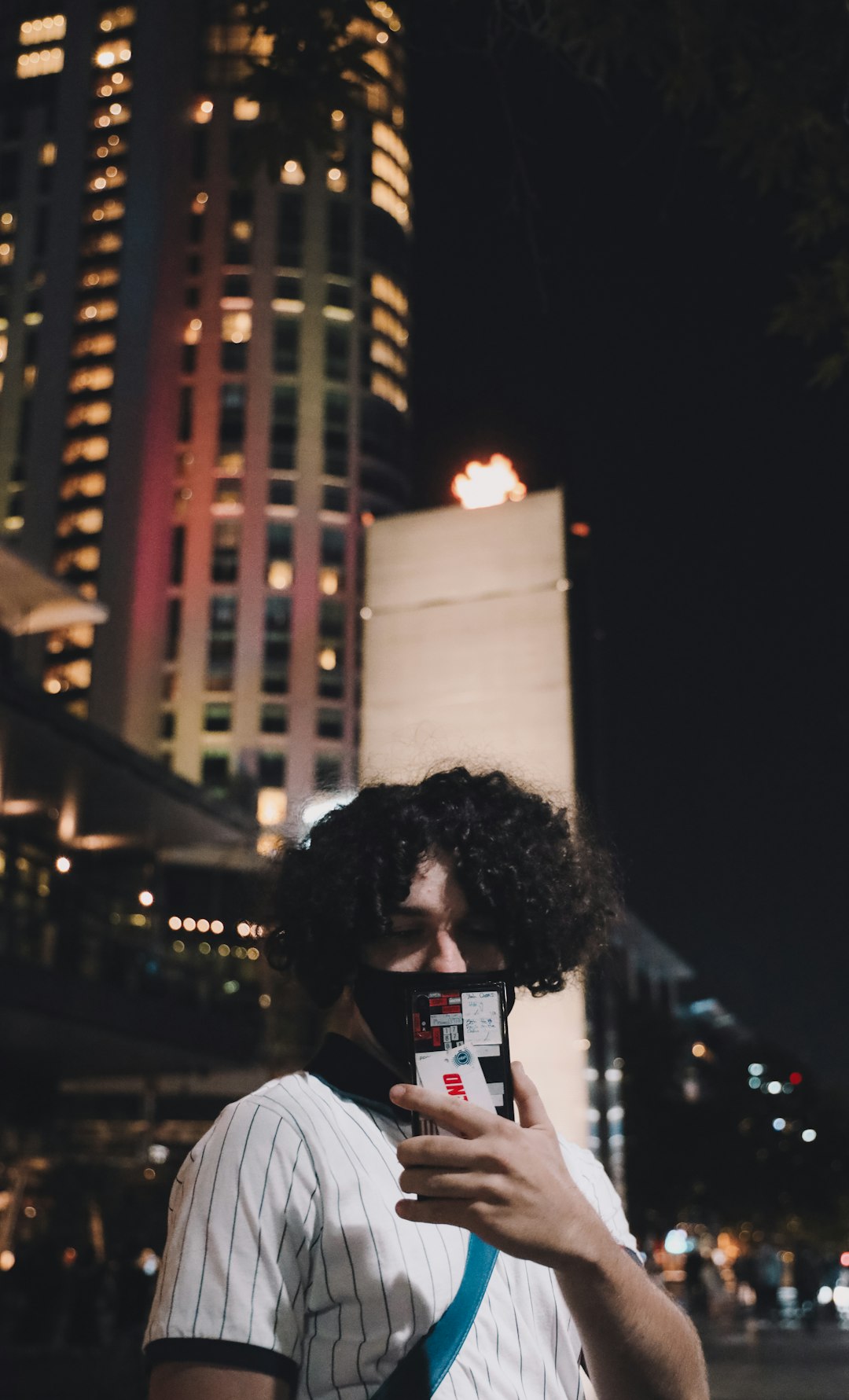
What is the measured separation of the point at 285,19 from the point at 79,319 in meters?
76.7

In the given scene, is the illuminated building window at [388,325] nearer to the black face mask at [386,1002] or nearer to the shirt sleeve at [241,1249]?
the black face mask at [386,1002]

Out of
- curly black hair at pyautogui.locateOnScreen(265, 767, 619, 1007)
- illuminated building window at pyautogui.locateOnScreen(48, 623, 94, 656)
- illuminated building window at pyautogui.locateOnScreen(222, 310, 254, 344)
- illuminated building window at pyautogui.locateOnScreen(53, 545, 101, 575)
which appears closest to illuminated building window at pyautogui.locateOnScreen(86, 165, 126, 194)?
illuminated building window at pyautogui.locateOnScreen(222, 310, 254, 344)

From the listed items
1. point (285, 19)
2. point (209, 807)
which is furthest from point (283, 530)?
point (285, 19)

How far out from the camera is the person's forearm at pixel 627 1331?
1.32m

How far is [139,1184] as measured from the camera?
22906 millimetres

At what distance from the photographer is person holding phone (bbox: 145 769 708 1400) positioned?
1.27m

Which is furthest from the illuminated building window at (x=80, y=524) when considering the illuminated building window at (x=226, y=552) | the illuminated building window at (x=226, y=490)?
the illuminated building window at (x=226, y=490)

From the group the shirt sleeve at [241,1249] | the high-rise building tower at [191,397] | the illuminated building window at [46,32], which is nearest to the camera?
the shirt sleeve at [241,1249]

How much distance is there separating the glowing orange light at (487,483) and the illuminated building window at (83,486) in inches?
2552

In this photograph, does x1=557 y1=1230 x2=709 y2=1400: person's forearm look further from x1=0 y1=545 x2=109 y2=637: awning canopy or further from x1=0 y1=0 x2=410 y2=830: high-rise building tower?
x1=0 y1=0 x2=410 y2=830: high-rise building tower

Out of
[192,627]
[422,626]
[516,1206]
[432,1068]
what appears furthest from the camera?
[192,627]

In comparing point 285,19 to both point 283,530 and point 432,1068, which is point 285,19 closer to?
point 432,1068

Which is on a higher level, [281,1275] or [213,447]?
[213,447]

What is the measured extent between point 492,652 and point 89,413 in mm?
69858
